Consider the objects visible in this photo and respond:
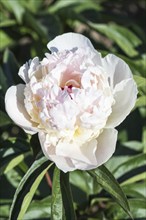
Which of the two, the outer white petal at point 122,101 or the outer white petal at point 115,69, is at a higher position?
the outer white petal at point 115,69

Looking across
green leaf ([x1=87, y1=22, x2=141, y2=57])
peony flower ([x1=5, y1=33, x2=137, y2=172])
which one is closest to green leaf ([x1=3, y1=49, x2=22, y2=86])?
peony flower ([x1=5, y1=33, x2=137, y2=172])

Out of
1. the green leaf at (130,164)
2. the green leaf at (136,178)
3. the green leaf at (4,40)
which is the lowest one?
the green leaf at (136,178)

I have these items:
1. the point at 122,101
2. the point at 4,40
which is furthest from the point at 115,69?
the point at 4,40

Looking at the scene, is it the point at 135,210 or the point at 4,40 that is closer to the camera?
the point at 135,210

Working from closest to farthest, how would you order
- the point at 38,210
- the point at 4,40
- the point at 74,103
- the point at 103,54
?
the point at 74,103 → the point at 103,54 → the point at 38,210 → the point at 4,40

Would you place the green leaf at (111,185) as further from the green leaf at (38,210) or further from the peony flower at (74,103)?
the green leaf at (38,210)

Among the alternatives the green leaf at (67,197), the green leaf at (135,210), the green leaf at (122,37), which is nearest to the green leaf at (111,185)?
the green leaf at (67,197)

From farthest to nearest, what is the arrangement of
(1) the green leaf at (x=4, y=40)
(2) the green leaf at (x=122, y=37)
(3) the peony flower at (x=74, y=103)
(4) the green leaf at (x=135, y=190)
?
(1) the green leaf at (x=4, y=40) < (2) the green leaf at (x=122, y=37) < (4) the green leaf at (x=135, y=190) < (3) the peony flower at (x=74, y=103)

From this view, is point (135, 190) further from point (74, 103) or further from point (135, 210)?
point (74, 103)

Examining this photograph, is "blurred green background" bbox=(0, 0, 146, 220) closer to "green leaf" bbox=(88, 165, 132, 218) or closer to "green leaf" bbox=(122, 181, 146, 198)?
"green leaf" bbox=(122, 181, 146, 198)
